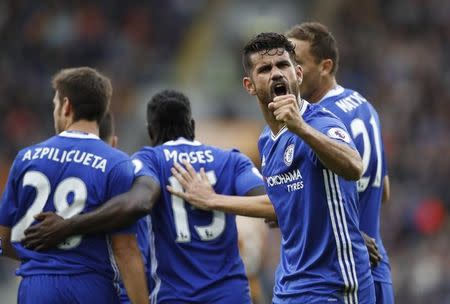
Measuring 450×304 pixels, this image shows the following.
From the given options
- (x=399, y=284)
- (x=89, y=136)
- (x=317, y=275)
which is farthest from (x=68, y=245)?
(x=399, y=284)

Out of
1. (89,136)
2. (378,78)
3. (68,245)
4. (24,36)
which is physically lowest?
(68,245)

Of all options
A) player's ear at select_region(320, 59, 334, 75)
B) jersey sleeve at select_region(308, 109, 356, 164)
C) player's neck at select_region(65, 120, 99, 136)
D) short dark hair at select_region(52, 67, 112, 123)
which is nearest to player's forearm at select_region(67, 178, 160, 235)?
player's neck at select_region(65, 120, 99, 136)

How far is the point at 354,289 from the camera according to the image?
584cm

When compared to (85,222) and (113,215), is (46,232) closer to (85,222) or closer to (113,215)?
(85,222)

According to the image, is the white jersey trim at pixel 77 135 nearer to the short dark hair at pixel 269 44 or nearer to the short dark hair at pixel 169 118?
the short dark hair at pixel 169 118

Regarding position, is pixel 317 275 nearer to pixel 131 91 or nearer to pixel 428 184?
pixel 428 184

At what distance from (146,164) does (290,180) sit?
1.39 m

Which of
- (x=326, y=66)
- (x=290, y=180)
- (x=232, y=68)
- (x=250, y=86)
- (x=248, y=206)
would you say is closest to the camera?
(x=290, y=180)

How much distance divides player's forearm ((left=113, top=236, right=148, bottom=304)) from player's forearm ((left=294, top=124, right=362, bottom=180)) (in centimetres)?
158

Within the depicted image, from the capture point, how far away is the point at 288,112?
5.37 metres

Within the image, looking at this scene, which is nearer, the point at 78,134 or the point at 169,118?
the point at 78,134

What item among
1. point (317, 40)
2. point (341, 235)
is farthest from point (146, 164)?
point (341, 235)

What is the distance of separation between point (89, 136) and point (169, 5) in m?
15.9

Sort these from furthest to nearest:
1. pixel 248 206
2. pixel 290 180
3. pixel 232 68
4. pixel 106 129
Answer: pixel 232 68, pixel 106 129, pixel 248 206, pixel 290 180
